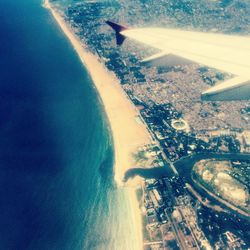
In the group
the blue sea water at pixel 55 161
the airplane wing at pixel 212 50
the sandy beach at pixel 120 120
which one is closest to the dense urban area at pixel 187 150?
the sandy beach at pixel 120 120

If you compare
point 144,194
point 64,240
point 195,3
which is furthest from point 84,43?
point 64,240

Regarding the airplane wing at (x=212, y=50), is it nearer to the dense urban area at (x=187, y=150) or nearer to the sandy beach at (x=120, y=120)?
the dense urban area at (x=187, y=150)

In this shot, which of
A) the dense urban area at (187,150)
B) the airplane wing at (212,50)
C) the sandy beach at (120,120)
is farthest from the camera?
the sandy beach at (120,120)

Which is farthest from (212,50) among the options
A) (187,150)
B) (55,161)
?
(55,161)

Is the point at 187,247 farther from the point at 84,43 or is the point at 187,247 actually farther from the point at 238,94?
the point at 84,43

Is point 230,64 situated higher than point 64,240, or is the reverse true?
point 230,64

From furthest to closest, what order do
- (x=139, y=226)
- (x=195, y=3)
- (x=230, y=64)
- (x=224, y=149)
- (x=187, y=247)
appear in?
(x=195, y=3), (x=224, y=149), (x=139, y=226), (x=187, y=247), (x=230, y=64)
